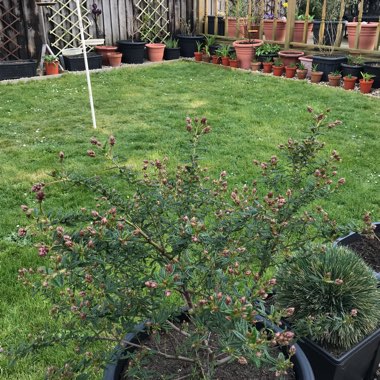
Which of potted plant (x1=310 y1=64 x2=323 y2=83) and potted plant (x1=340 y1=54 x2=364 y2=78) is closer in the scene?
potted plant (x1=340 y1=54 x2=364 y2=78)

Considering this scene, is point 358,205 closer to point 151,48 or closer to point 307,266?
point 307,266

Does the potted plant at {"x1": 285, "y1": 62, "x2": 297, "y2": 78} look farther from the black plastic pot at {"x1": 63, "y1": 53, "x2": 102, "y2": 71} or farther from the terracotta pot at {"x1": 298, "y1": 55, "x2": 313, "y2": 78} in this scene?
the black plastic pot at {"x1": 63, "y1": 53, "x2": 102, "y2": 71}

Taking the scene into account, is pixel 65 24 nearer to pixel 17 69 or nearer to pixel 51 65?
pixel 51 65

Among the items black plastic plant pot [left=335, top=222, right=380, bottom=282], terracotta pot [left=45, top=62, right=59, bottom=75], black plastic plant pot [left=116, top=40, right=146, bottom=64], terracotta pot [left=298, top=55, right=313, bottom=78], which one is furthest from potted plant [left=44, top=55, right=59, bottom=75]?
black plastic plant pot [left=335, top=222, right=380, bottom=282]

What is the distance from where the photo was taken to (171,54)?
1038 cm

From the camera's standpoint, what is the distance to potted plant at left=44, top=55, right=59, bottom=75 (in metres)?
8.38

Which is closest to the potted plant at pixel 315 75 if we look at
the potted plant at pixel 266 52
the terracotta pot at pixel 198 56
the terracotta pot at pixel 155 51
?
the potted plant at pixel 266 52

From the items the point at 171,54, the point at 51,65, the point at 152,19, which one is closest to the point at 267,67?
the point at 171,54

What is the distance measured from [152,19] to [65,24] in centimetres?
220

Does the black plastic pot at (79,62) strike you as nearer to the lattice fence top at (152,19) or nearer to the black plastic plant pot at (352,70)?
the lattice fence top at (152,19)

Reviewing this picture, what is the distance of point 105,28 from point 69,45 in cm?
106

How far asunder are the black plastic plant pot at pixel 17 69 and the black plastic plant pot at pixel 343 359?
25.5 ft

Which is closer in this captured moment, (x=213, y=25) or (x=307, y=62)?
(x=307, y=62)

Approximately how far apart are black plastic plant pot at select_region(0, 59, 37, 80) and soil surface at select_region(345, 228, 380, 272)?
24.0 feet
